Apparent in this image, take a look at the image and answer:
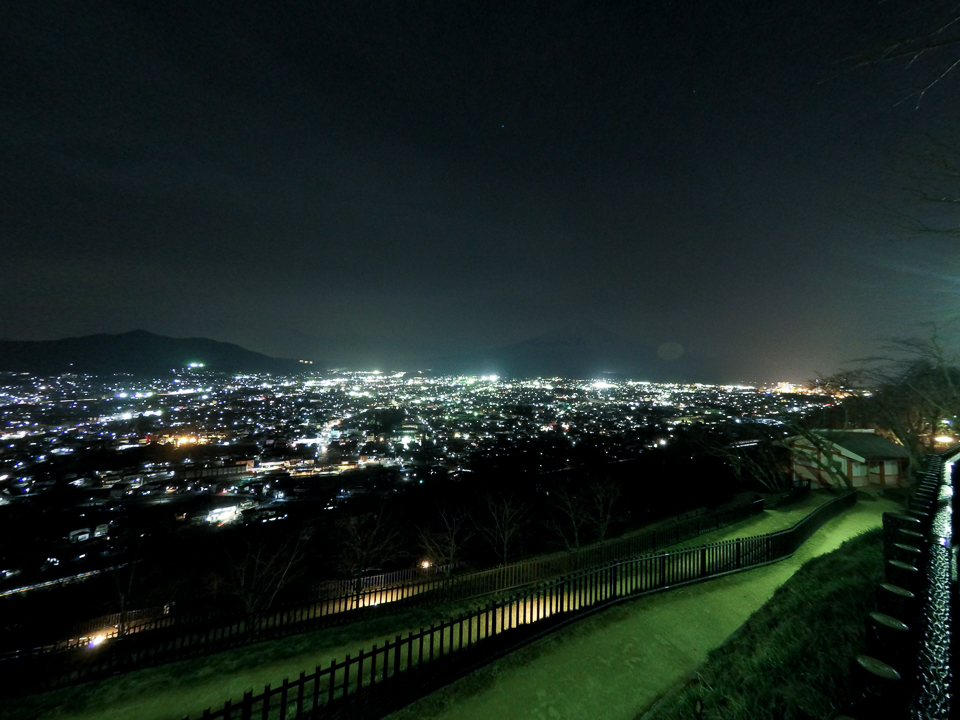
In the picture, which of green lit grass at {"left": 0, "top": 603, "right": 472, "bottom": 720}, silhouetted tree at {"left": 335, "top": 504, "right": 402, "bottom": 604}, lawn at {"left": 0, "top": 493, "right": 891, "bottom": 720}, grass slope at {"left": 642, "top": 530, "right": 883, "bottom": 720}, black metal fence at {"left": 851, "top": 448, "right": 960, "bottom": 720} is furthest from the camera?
silhouetted tree at {"left": 335, "top": 504, "right": 402, "bottom": 604}


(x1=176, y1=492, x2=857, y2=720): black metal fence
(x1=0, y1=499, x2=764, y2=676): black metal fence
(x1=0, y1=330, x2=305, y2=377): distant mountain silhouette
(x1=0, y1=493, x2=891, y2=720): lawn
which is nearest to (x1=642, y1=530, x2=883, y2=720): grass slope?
(x1=0, y1=493, x2=891, y2=720): lawn

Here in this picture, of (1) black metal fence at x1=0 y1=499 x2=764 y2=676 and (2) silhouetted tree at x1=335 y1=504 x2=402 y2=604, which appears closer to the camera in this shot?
(1) black metal fence at x1=0 y1=499 x2=764 y2=676

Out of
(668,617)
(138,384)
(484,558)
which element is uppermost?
(138,384)

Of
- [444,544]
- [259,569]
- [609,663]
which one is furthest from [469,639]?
[259,569]

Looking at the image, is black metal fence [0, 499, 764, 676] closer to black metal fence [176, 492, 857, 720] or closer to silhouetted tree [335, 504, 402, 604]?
black metal fence [176, 492, 857, 720]

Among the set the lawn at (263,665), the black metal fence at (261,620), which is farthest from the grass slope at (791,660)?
the black metal fence at (261,620)

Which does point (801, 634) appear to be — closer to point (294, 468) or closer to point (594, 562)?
point (594, 562)

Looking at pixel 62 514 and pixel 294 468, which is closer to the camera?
pixel 62 514

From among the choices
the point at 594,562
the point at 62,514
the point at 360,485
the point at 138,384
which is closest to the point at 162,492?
the point at 62,514
